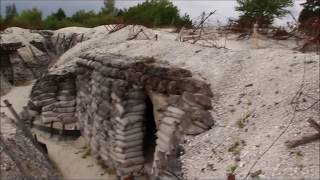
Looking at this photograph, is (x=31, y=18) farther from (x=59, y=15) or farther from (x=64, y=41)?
(x=64, y=41)

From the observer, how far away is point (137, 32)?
1619 centimetres

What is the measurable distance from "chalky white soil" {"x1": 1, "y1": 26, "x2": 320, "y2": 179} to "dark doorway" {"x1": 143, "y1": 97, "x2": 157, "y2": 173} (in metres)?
1.40

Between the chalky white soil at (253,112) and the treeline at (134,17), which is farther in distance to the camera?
the treeline at (134,17)

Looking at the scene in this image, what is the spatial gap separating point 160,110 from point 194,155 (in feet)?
7.94

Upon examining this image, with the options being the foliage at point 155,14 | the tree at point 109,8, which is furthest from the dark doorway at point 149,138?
the tree at point 109,8

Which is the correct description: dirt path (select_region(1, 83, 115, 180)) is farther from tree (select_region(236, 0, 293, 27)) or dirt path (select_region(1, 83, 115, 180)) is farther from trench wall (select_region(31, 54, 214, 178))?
tree (select_region(236, 0, 293, 27))

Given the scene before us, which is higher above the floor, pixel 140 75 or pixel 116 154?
pixel 140 75

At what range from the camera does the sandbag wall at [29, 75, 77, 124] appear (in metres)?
15.8

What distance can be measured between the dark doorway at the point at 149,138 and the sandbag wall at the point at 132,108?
0.86 feet

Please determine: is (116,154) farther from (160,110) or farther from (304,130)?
(304,130)

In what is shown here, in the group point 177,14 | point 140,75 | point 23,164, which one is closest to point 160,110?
point 140,75

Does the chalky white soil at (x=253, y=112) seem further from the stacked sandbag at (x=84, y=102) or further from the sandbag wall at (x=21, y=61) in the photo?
the sandbag wall at (x=21, y=61)

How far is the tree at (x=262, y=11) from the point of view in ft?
49.1

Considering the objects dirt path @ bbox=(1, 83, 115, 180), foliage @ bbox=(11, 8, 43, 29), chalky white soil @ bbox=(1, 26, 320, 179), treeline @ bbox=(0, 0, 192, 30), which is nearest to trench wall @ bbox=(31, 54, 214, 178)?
dirt path @ bbox=(1, 83, 115, 180)
